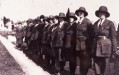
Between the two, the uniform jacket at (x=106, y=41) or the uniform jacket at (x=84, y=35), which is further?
the uniform jacket at (x=84, y=35)

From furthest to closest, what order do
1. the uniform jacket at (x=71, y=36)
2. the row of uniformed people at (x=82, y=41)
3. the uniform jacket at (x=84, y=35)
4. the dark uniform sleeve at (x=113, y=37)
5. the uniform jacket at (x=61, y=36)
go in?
1. the uniform jacket at (x=61, y=36)
2. the uniform jacket at (x=71, y=36)
3. the uniform jacket at (x=84, y=35)
4. the row of uniformed people at (x=82, y=41)
5. the dark uniform sleeve at (x=113, y=37)

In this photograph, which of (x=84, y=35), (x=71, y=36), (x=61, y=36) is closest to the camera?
(x=84, y=35)

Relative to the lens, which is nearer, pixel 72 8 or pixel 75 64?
pixel 75 64

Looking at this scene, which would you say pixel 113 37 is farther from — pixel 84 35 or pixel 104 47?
pixel 84 35

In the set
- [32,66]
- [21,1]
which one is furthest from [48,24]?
[21,1]

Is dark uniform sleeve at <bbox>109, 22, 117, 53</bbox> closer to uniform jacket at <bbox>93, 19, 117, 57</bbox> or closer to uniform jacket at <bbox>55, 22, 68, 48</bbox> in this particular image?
uniform jacket at <bbox>93, 19, 117, 57</bbox>

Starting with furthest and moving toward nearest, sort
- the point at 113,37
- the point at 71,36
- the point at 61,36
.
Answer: the point at 61,36 → the point at 71,36 → the point at 113,37

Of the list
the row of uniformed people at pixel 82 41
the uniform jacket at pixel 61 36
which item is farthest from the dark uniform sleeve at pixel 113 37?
the uniform jacket at pixel 61 36

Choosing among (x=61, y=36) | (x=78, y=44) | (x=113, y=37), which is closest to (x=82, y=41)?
(x=78, y=44)

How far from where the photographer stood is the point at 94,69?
9070mm

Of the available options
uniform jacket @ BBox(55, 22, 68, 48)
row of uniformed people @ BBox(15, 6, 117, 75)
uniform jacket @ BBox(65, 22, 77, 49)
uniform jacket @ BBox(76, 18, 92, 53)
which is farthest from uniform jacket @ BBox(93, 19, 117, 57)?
uniform jacket @ BBox(55, 22, 68, 48)

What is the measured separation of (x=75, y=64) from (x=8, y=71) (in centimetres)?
314

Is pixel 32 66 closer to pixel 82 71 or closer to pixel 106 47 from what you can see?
pixel 82 71

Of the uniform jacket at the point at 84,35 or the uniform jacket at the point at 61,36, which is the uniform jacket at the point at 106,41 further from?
the uniform jacket at the point at 61,36
